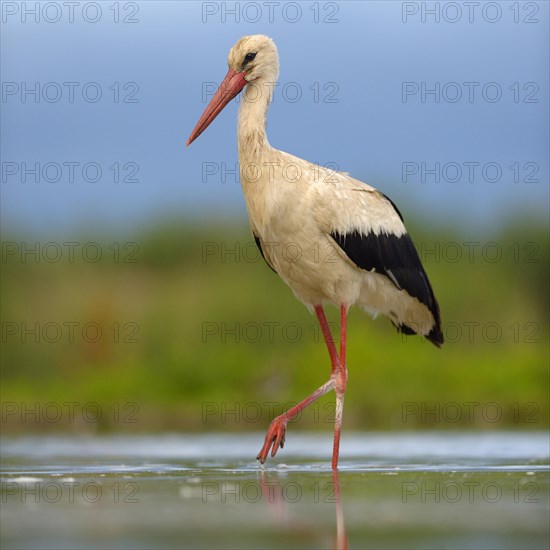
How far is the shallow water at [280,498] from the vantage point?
5.39 metres

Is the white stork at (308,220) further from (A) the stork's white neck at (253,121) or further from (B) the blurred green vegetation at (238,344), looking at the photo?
(B) the blurred green vegetation at (238,344)

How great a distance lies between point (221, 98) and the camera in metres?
9.83

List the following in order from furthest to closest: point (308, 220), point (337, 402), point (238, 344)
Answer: point (238, 344) → point (337, 402) → point (308, 220)

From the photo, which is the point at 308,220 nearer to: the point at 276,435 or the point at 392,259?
the point at 392,259

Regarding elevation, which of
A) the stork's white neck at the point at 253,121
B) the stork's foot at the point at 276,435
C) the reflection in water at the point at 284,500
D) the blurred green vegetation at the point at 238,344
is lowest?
the blurred green vegetation at the point at 238,344

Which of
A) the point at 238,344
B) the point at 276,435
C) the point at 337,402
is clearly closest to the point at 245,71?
the point at 337,402

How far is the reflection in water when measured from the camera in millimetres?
5349

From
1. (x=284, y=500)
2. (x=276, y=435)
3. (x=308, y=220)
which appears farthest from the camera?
(x=308, y=220)

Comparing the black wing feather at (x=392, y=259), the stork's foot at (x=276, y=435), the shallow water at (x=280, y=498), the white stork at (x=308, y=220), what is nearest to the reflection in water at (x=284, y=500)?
the shallow water at (x=280, y=498)

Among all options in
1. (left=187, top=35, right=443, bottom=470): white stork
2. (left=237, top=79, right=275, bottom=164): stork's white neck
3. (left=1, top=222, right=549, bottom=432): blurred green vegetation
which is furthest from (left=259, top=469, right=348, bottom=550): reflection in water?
(left=1, top=222, right=549, bottom=432): blurred green vegetation

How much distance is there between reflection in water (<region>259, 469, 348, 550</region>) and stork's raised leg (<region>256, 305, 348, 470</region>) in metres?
0.62

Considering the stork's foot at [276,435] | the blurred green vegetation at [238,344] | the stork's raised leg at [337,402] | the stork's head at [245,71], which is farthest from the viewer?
the blurred green vegetation at [238,344]

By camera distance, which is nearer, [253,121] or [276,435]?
[276,435]

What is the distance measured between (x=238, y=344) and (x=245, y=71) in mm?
9044
